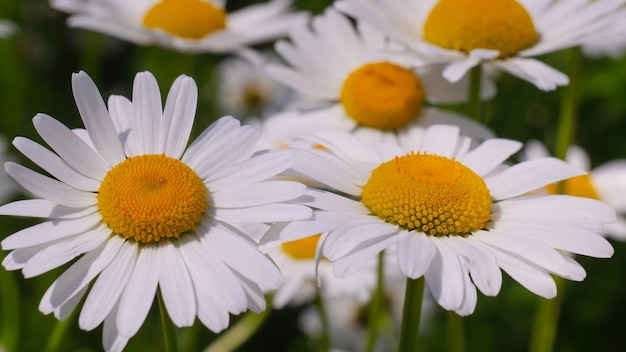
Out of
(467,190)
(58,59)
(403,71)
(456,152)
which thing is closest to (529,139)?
(403,71)

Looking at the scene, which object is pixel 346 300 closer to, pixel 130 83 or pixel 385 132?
pixel 385 132

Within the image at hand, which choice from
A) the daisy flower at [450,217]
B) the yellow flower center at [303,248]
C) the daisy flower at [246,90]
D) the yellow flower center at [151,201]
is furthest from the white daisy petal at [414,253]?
the daisy flower at [246,90]

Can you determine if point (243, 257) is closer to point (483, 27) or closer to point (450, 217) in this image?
point (450, 217)

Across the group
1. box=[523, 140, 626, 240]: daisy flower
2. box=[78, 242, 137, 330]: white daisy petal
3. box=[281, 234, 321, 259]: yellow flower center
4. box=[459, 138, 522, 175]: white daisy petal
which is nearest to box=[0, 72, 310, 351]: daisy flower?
box=[78, 242, 137, 330]: white daisy petal

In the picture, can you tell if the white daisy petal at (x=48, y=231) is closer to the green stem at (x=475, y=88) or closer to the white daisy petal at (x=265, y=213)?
the white daisy petal at (x=265, y=213)

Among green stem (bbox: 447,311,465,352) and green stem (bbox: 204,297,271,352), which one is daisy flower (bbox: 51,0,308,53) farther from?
Answer: green stem (bbox: 447,311,465,352)

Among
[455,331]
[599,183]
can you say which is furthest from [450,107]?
[455,331]
